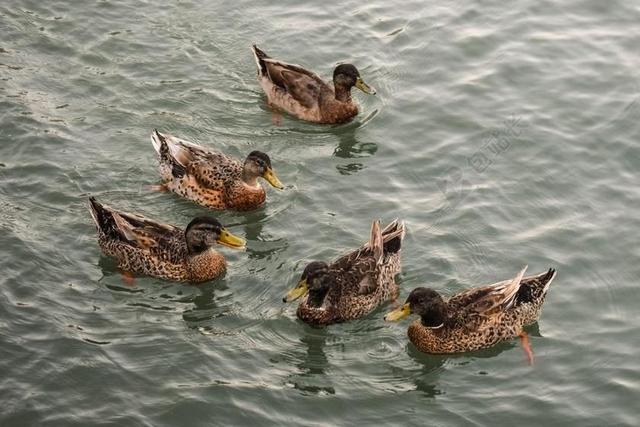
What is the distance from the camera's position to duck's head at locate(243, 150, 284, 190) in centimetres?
1488

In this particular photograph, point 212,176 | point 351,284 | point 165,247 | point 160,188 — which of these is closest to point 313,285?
point 351,284

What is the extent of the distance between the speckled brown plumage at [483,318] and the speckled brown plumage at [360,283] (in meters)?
0.67

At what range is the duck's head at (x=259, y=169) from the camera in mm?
14875

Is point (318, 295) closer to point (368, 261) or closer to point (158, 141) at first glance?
point (368, 261)

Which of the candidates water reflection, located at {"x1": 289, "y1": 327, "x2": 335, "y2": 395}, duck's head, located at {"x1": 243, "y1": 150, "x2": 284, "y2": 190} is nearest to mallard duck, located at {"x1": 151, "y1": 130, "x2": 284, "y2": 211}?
duck's head, located at {"x1": 243, "y1": 150, "x2": 284, "y2": 190}

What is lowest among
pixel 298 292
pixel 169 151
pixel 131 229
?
pixel 298 292

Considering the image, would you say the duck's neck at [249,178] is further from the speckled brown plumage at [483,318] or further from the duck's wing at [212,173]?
the speckled brown plumage at [483,318]

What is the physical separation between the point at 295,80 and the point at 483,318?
18.8ft

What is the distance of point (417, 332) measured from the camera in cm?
1262

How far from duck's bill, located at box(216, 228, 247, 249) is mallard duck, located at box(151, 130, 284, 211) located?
1379 mm

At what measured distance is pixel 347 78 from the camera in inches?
663

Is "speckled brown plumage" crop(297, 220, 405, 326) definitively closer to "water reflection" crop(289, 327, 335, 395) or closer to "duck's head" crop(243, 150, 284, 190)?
"water reflection" crop(289, 327, 335, 395)

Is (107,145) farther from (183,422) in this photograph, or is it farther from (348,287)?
(183,422)

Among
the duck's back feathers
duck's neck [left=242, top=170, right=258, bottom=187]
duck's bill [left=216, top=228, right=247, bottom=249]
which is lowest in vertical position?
duck's bill [left=216, top=228, right=247, bottom=249]
